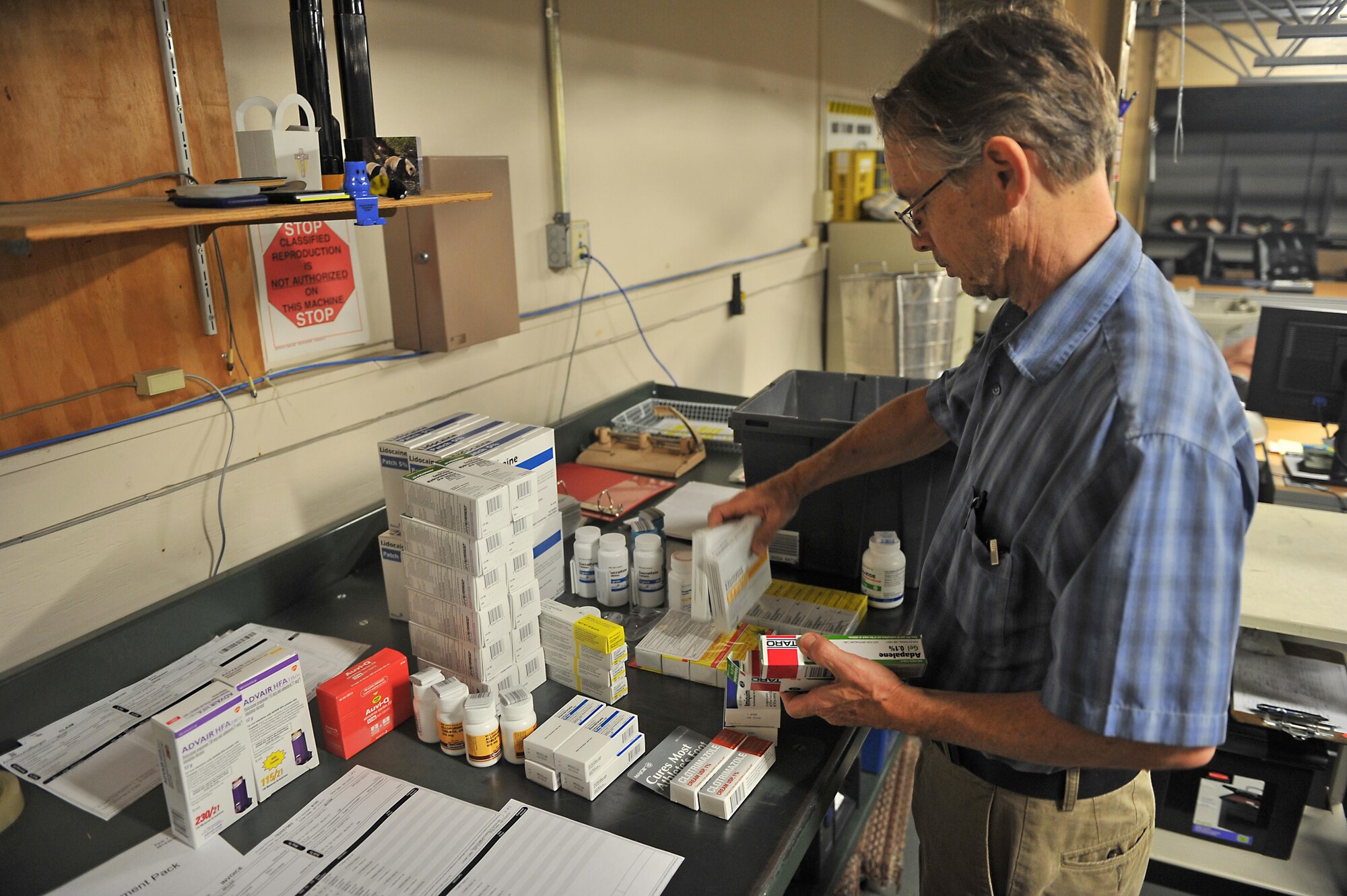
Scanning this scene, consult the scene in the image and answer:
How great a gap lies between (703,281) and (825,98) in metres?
Result: 1.45

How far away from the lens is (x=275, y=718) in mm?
1134

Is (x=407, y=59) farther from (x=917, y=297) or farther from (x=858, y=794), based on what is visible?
(x=917, y=297)

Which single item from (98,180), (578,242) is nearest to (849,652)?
(98,180)

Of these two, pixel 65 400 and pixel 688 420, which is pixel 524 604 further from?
pixel 688 420

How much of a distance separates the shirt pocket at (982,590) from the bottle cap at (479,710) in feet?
2.09

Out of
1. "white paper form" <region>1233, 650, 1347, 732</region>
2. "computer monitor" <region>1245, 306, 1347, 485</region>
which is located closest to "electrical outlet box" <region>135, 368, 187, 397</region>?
"white paper form" <region>1233, 650, 1347, 732</region>

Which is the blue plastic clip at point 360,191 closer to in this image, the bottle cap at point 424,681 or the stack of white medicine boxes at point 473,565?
the stack of white medicine boxes at point 473,565

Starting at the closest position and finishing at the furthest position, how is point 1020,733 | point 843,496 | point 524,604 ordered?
point 1020,733 → point 524,604 → point 843,496

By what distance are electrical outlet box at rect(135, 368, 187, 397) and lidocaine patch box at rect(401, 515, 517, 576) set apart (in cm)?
51

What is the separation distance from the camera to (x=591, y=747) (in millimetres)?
1145

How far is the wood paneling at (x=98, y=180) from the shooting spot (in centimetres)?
127

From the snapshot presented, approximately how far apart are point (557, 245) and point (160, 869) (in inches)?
67.2

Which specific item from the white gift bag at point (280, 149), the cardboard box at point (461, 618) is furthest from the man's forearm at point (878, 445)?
the white gift bag at point (280, 149)

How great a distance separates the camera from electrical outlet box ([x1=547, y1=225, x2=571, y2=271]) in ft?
7.69
